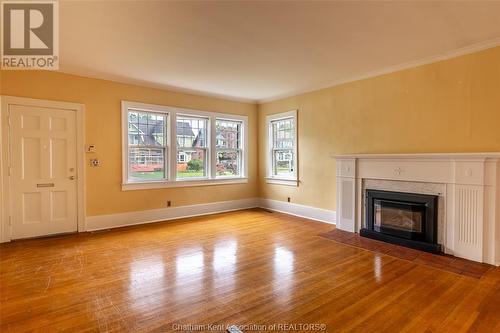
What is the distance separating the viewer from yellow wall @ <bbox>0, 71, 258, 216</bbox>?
423 cm

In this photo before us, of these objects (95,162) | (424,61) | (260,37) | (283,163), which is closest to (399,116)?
(424,61)

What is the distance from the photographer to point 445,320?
7.00 ft

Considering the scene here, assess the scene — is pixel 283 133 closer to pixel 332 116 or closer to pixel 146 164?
pixel 332 116

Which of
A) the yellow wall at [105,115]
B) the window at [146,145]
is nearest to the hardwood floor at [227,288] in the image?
the yellow wall at [105,115]

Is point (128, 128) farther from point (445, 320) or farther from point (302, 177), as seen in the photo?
point (445, 320)

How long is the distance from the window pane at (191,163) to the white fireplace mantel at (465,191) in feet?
12.1

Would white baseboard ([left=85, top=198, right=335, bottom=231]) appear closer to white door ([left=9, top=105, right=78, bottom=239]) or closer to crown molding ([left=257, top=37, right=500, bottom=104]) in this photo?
white door ([left=9, top=105, right=78, bottom=239])

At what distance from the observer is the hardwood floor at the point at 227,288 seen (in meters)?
2.13

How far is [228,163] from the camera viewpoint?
6621mm

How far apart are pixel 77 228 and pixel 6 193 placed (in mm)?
1103

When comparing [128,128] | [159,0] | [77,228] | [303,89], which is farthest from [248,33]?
[77,228]

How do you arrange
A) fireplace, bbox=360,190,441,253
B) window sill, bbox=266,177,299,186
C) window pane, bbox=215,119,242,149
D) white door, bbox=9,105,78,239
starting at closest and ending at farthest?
1. fireplace, bbox=360,190,441,253
2. white door, bbox=9,105,78,239
3. window sill, bbox=266,177,299,186
4. window pane, bbox=215,119,242,149

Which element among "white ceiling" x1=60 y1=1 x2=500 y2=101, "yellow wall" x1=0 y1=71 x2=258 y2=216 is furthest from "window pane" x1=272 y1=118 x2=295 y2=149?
"yellow wall" x1=0 y1=71 x2=258 y2=216

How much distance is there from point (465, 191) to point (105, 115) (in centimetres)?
558
